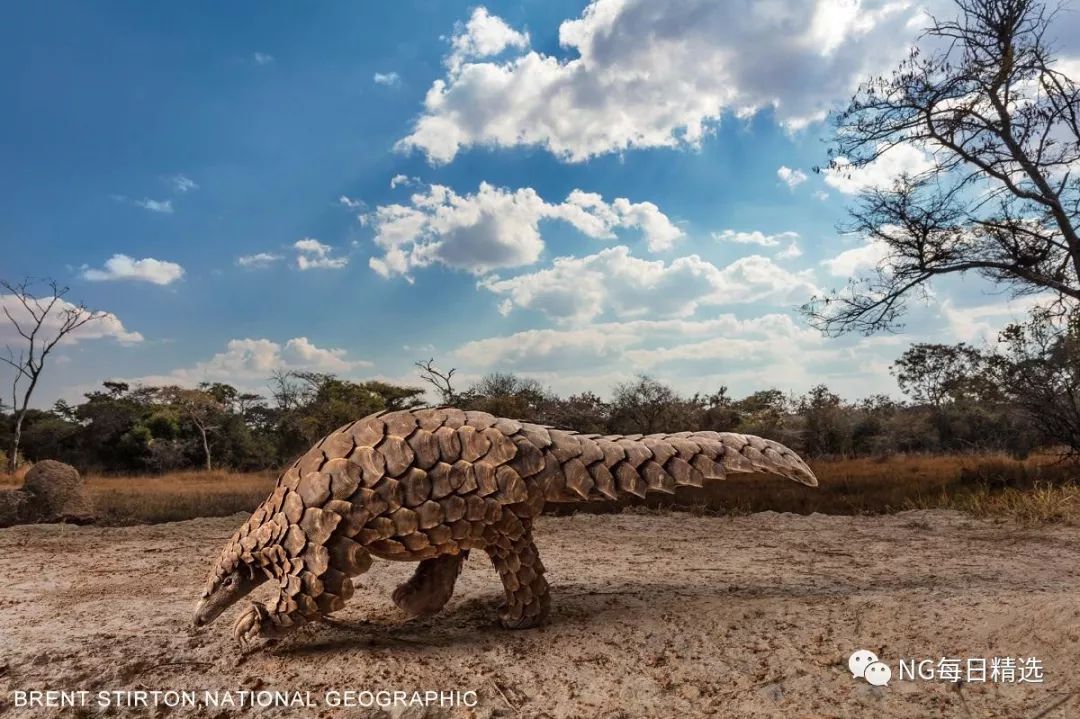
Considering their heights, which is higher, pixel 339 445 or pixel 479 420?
pixel 479 420

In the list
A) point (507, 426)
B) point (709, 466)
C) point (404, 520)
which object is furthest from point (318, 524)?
point (709, 466)

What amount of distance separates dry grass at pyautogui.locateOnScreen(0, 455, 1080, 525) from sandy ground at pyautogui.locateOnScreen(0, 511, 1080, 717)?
140 inches

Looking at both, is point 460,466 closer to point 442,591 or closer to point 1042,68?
point 442,591

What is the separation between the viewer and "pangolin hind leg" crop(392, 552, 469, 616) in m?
3.83

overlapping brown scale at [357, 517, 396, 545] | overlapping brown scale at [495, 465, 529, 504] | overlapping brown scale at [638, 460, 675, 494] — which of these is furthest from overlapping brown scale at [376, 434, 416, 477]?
overlapping brown scale at [638, 460, 675, 494]

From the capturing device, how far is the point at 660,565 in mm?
5594

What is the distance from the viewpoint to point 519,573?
3.56 metres

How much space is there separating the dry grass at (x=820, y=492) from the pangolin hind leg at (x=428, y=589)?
5854mm

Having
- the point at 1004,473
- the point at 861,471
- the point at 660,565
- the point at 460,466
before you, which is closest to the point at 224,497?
the point at 660,565

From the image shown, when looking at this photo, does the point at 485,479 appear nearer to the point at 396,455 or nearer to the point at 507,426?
the point at 507,426

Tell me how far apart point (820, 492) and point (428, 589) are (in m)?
7.71

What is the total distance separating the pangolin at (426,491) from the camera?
317cm

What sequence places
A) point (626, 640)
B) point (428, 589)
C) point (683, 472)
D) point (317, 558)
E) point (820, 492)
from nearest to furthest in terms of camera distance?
point (317, 558) < point (683, 472) < point (626, 640) < point (428, 589) < point (820, 492)

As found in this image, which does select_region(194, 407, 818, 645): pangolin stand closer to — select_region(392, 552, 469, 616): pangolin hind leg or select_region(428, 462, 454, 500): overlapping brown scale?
select_region(428, 462, 454, 500): overlapping brown scale
